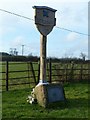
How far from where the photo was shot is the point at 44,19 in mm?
10820

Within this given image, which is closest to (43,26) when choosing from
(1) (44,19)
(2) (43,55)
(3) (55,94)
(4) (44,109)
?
(1) (44,19)

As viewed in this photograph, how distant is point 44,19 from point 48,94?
250 centimetres

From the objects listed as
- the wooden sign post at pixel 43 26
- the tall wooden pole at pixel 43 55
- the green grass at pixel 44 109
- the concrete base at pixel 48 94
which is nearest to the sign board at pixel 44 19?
the wooden sign post at pixel 43 26

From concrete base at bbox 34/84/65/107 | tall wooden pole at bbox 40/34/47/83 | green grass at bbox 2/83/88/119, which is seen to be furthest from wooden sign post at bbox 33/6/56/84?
green grass at bbox 2/83/88/119

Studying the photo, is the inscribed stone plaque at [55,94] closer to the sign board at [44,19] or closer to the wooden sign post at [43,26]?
the wooden sign post at [43,26]

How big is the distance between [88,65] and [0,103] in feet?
39.4

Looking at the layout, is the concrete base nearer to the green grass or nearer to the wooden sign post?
the green grass

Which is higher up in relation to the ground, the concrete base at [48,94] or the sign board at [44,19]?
the sign board at [44,19]

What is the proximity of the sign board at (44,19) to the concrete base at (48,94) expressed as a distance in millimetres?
1810

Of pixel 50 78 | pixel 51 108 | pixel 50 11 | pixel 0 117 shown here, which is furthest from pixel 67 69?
pixel 0 117

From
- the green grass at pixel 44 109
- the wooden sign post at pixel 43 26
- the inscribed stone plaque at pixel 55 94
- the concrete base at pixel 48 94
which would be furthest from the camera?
the wooden sign post at pixel 43 26

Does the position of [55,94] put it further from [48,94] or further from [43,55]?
[43,55]

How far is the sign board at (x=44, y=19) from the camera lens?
10.7 metres

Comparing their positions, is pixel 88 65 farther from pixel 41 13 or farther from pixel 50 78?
pixel 41 13
